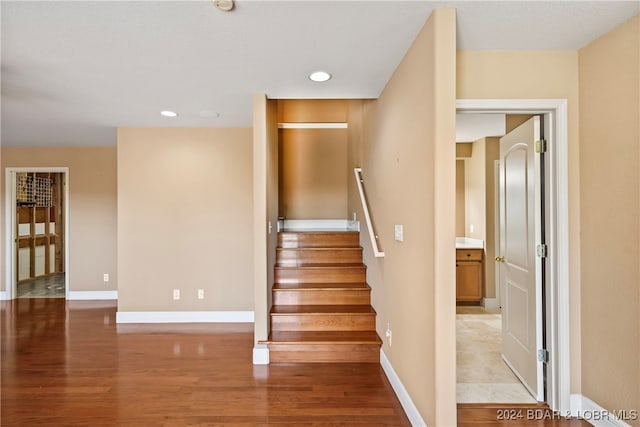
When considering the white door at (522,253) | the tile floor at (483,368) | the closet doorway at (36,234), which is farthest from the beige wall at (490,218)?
the closet doorway at (36,234)

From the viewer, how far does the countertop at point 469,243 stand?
4.73 meters

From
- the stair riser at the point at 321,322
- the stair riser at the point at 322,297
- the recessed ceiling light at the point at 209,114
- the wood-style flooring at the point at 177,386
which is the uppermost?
the recessed ceiling light at the point at 209,114

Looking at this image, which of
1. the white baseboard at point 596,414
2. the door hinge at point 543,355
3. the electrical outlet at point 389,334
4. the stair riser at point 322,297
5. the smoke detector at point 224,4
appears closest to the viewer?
the smoke detector at point 224,4

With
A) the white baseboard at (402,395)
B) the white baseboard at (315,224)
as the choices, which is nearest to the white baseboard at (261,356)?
the white baseboard at (402,395)

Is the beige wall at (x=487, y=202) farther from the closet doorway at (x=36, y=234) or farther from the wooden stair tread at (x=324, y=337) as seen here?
the closet doorway at (x=36, y=234)

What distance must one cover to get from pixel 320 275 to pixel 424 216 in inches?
82.1

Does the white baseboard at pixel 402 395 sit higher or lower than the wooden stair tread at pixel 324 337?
lower

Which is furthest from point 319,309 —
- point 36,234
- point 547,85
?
point 36,234

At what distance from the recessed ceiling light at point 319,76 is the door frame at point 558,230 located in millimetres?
1005

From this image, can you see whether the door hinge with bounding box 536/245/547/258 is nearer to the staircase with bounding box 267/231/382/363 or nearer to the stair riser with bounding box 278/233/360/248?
the staircase with bounding box 267/231/382/363

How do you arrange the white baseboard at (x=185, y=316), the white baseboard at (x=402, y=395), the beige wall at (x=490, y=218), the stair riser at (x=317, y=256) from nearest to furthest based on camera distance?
the white baseboard at (x=402, y=395), the stair riser at (x=317, y=256), the white baseboard at (x=185, y=316), the beige wall at (x=490, y=218)

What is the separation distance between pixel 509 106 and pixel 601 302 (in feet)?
4.29

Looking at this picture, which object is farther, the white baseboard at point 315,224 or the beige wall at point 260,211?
the white baseboard at point 315,224

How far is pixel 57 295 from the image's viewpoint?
18.2 feet
